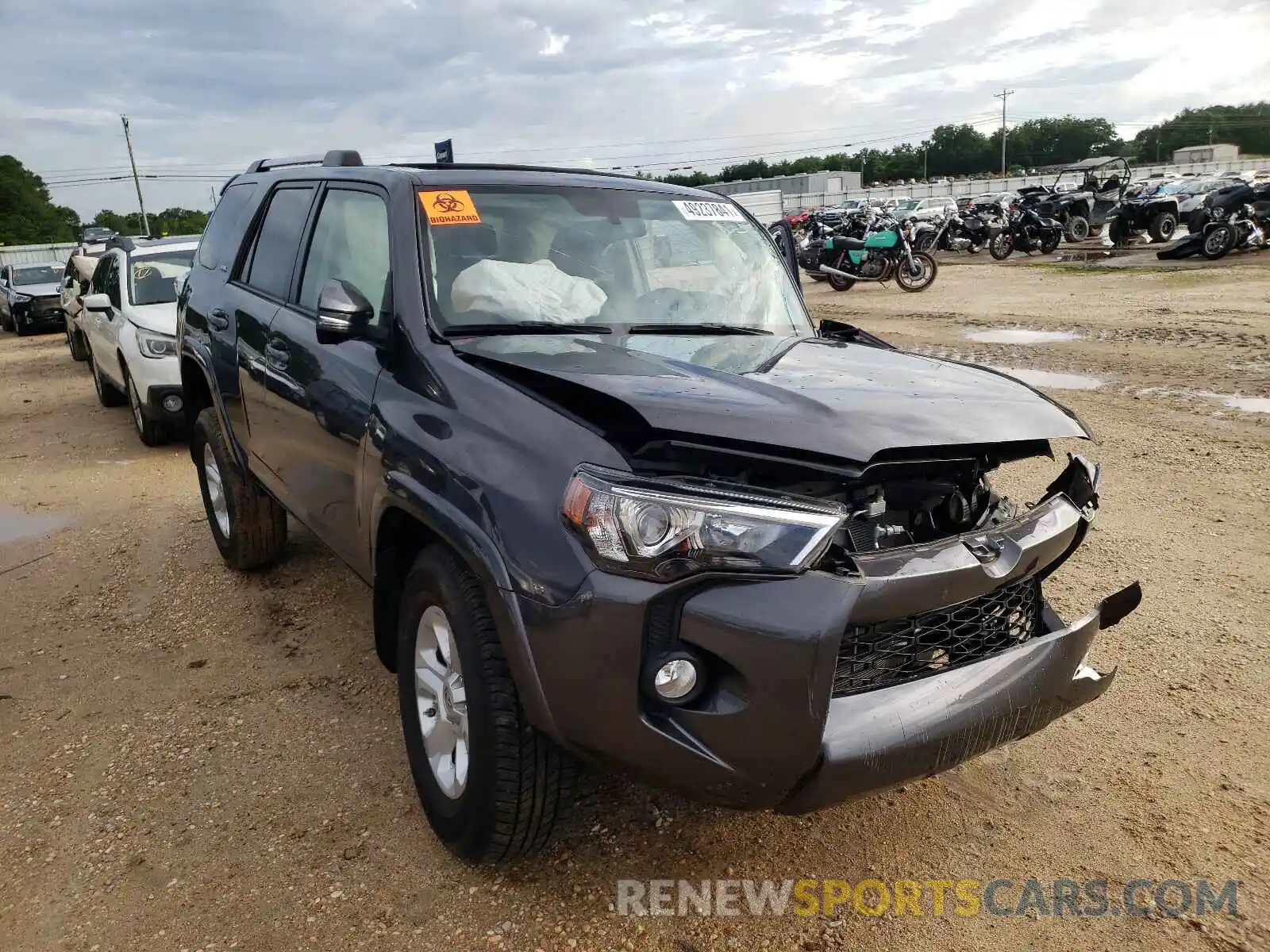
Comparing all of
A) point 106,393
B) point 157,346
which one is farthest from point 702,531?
point 106,393

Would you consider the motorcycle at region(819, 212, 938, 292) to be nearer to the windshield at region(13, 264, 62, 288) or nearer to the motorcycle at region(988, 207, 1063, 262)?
the motorcycle at region(988, 207, 1063, 262)

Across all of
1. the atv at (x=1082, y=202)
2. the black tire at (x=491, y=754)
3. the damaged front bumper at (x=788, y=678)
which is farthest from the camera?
the atv at (x=1082, y=202)

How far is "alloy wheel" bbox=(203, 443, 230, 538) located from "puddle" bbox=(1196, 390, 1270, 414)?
23.6ft

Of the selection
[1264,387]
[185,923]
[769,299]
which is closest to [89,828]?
[185,923]

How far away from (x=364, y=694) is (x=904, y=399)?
2.40m

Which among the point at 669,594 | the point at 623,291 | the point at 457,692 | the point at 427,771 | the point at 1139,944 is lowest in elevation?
→ the point at 1139,944

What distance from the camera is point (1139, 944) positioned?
2.36 meters

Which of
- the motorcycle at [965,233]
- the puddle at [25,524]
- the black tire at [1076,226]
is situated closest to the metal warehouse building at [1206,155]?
the black tire at [1076,226]

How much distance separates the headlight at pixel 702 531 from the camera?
79.9 inches

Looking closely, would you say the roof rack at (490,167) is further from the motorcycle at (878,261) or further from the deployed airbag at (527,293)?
the motorcycle at (878,261)

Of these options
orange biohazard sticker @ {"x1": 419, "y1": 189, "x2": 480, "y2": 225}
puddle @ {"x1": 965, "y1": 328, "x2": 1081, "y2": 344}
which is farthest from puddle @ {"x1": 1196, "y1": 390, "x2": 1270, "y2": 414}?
orange biohazard sticker @ {"x1": 419, "y1": 189, "x2": 480, "y2": 225}

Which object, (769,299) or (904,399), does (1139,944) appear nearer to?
(904,399)

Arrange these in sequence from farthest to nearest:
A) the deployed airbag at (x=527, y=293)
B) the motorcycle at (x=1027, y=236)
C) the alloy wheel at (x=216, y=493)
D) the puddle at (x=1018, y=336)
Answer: the motorcycle at (x=1027, y=236), the puddle at (x=1018, y=336), the alloy wheel at (x=216, y=493), the deployed airbag at (x=527, y=293)

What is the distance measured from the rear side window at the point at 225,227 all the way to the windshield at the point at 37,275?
20519 mm
